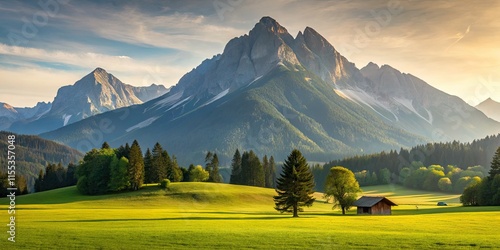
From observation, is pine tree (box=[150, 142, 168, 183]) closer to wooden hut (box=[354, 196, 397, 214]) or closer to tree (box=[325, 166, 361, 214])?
tree (box=[325, 166, 361, 214])

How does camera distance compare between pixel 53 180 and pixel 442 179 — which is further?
pixel 442 179

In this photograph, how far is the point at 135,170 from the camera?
116 meters

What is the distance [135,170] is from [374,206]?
197 ft

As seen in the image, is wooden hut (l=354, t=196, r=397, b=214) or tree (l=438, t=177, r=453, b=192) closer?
wooden hut (l=354, t=196, r=397, b=214)

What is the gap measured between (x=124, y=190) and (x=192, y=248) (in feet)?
275

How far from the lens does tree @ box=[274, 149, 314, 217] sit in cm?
7875

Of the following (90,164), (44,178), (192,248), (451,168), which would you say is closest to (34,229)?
(192,248)

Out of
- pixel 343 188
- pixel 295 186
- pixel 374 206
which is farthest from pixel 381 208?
pixel 295 186

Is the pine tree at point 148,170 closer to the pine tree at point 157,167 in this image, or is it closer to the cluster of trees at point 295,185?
the pine tree at point 157,167

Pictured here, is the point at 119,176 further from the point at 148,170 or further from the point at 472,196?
the point at 472,196

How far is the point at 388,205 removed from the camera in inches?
3595

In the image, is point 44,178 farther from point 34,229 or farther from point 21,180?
point 34,229

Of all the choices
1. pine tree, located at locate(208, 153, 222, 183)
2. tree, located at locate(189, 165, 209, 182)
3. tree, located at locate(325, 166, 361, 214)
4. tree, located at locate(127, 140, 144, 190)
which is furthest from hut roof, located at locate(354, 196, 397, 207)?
pine tree, located at locate(208, 153, 222, 183)

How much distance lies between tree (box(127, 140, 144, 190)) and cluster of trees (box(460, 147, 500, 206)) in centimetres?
7730
